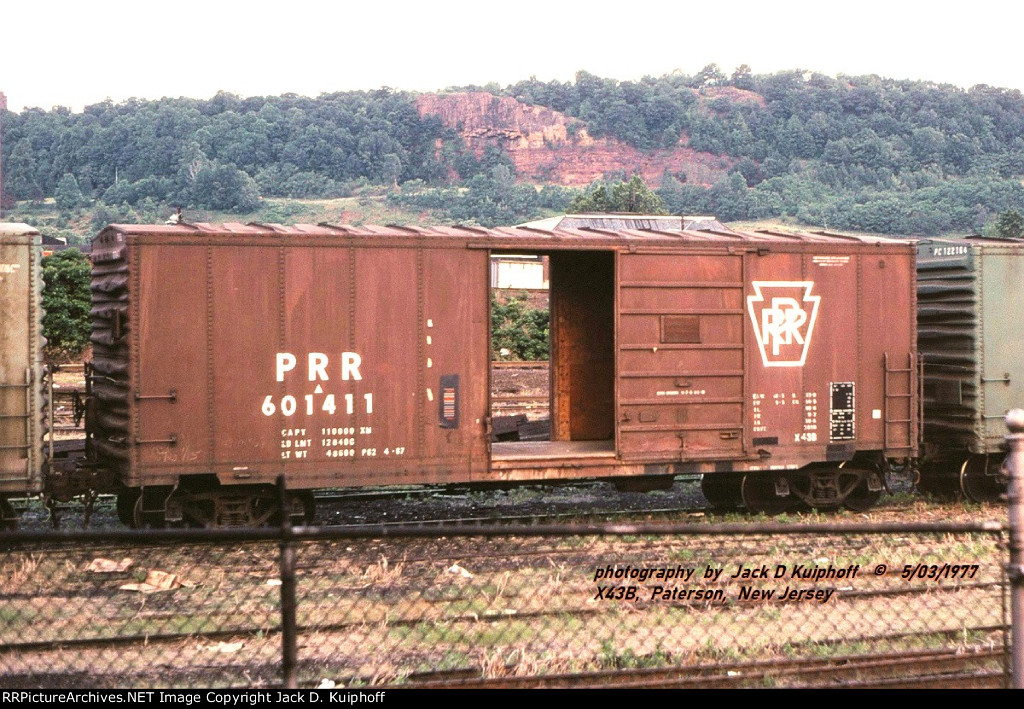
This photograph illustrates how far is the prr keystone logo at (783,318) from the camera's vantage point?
45.0 ft

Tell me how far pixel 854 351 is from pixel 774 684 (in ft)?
26.3

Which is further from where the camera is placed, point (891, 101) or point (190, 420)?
point (891, 101)

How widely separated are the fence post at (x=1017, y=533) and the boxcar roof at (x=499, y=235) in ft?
28.2

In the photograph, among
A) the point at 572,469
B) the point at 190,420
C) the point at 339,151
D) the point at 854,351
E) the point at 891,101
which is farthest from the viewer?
the point at 891,101

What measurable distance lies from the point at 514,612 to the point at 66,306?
30175mm

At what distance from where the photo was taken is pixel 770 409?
1380 centimetres

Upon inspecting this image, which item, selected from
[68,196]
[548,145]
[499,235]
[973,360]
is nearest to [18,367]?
[499,235]

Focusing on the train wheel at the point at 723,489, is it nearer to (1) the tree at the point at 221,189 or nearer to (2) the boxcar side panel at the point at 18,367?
(2) the boxcar side panel at the point at 18,367

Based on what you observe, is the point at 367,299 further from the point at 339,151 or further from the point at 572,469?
the point at 339,151

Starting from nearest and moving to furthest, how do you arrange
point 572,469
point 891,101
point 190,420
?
point 190,420
point 572,469
point 891,101

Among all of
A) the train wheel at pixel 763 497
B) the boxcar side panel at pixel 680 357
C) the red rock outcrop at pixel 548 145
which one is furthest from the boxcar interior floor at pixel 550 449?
the red rock outcrop at pixel 548 145

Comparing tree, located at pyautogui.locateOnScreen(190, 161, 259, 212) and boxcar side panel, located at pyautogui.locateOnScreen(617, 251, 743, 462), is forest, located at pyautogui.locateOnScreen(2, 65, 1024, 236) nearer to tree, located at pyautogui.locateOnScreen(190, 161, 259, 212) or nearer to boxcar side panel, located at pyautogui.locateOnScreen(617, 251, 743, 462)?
tree, located at pyautogui.locateOnScreen(190, 161, 259, 212)

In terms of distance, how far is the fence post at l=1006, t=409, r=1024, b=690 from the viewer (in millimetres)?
4559
